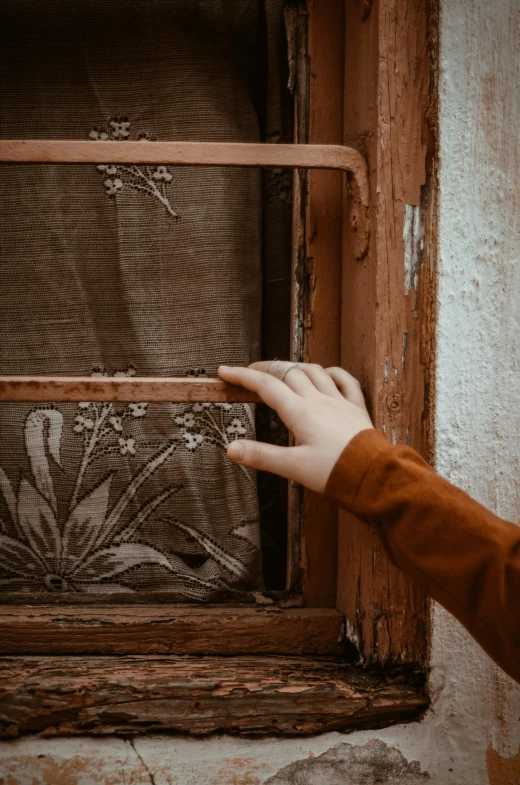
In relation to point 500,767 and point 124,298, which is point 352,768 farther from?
point 124,298

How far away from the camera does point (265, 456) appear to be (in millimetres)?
652

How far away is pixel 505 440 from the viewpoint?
29.7 inches

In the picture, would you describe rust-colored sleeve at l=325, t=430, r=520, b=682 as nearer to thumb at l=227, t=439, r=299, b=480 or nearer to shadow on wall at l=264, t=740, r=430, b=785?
thumb at l=227, t=439, r=299, b=480

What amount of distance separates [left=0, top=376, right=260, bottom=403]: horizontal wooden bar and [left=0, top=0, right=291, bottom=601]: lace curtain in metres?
0.20

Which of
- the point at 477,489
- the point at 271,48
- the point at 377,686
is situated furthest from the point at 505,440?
the point at 271,48

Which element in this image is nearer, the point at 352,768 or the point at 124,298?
the point at 352,768

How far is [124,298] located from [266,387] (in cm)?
39

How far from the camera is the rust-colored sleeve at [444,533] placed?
1.87 ft

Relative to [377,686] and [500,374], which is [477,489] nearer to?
[500,374]

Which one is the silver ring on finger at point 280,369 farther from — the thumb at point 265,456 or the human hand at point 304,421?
the thumb at point 265,456

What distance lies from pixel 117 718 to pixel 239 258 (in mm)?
736

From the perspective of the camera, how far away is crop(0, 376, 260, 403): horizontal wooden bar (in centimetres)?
73

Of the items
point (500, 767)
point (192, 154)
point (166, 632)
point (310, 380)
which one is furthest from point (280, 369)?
point (500, 767)

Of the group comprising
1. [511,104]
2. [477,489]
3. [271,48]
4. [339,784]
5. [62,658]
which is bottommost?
[339,784]
